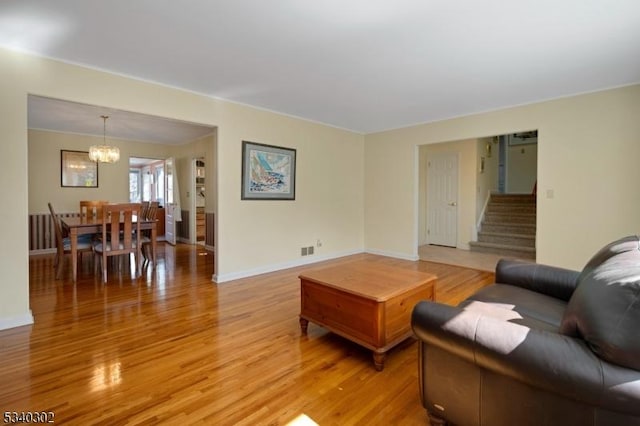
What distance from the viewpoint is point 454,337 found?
1348mm

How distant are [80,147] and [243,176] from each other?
442 centimetres

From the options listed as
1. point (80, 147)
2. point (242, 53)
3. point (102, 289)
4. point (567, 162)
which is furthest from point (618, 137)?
point (80, 147)

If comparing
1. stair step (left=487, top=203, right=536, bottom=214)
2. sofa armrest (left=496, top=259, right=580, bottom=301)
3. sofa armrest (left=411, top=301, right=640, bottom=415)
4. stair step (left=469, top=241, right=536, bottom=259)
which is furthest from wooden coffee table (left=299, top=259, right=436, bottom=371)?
stair step (left=487, top=203, right=536, bottom=214)

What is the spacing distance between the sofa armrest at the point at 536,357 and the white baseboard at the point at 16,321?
336cm

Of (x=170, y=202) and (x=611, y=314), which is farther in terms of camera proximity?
(x=170, y=202)

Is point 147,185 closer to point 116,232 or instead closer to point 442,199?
point 116,232

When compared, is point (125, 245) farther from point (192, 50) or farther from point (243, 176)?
point (192, 50)

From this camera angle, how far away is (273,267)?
477 cm

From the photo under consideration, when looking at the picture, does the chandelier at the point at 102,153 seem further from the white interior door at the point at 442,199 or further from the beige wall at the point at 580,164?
the white interior door at the point at 442,199

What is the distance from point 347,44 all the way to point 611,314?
8.08 feet

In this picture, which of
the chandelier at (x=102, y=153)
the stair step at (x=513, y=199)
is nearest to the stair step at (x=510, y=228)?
the stair step at (x=513, y=199)

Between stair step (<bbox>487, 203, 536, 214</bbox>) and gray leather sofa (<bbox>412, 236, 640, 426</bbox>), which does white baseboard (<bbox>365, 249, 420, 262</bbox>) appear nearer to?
stair step (<bbox>487, 203, 536, 214</bbox>)

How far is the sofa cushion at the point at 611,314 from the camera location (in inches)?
40.2

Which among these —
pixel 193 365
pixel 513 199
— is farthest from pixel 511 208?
pixel 193 365
